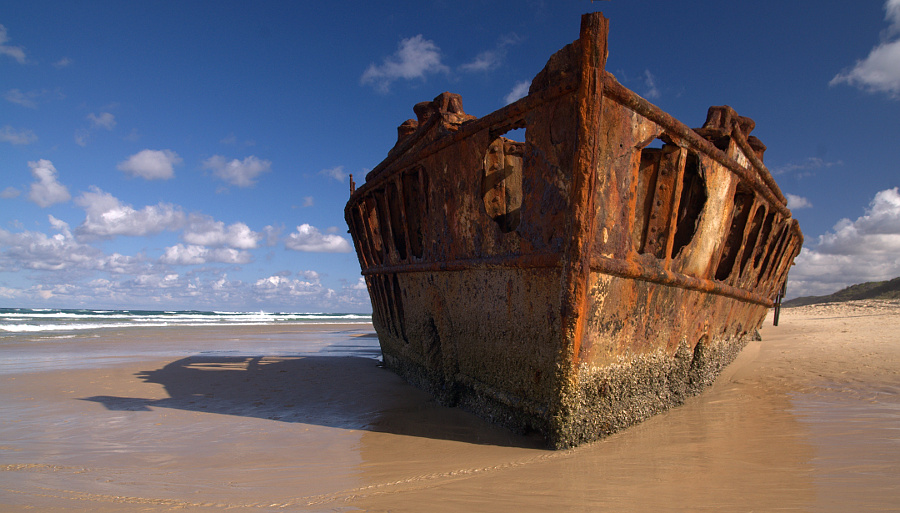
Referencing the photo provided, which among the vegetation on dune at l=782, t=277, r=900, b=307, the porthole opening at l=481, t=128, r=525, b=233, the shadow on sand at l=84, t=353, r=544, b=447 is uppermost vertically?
the porthole opening at l=481, t=128, r=525, b=233

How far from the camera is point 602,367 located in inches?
126

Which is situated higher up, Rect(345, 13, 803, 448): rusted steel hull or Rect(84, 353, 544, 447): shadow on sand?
Rect(345, 13, 803, 448): rusted steel hull

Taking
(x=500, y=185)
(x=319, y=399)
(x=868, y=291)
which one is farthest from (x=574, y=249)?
(x=868, y=291)

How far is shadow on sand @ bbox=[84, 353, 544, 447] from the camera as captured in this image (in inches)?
157

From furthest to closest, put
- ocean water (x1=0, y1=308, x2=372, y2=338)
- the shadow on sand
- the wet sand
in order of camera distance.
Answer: ocean water (x1=0, y1=308, x2=372, y2=338) < the shadow on sand < the wet sand

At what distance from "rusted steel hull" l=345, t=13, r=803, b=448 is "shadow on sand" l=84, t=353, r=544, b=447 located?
0.75 ft

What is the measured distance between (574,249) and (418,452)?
179 cm

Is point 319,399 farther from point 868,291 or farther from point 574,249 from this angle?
point 868,291

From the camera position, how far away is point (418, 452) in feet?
11.1

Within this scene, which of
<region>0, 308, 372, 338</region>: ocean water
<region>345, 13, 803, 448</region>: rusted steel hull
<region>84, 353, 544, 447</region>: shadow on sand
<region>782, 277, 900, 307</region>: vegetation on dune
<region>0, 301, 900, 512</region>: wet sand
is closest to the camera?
<region>0, 301, 900, 512</region>: wet sand

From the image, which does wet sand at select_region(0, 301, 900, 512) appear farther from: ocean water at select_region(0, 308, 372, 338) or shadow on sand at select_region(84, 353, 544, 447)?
ocean water at select_region(0, 308, 372, 338)

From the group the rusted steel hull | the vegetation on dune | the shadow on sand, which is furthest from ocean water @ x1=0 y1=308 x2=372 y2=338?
the vegetation on dune

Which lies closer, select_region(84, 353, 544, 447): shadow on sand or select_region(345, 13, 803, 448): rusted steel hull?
select_region(345, 13, 803, 448): rusted steel hull

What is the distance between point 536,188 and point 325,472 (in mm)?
2307
